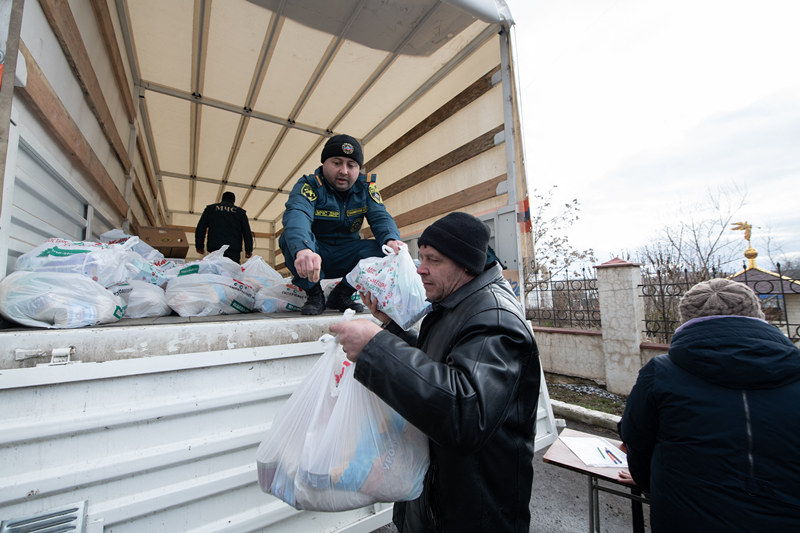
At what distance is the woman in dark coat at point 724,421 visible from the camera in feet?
3.51

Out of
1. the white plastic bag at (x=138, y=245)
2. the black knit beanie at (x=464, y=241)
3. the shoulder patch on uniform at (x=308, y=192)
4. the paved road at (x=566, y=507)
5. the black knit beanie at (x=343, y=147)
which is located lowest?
the paved road at (x=566, y=507)

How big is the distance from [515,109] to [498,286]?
7.01 ft

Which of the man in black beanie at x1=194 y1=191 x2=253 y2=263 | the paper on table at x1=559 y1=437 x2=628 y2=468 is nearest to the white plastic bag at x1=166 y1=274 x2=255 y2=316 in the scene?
the paper on table at x1=559 y1=437 x2=628 y2=468

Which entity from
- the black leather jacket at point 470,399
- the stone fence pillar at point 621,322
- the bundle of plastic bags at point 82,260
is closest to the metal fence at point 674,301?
the stone fence pillar at point 621,322

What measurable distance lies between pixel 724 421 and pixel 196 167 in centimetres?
639

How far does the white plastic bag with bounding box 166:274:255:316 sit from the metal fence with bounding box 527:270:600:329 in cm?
517

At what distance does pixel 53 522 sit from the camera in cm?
100

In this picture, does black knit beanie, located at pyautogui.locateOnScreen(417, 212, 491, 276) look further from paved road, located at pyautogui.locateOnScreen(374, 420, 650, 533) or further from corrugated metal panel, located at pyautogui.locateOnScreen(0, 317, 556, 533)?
paved road, located at pyautogui.locateOnScreen(374, 420, 650, 533)

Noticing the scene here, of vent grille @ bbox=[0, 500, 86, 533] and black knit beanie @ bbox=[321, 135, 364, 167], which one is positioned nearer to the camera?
vent grille @ bbox=[0, 500, 86, 533]

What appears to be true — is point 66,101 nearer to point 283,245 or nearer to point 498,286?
point 283,245

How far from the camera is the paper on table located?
1.58 meters

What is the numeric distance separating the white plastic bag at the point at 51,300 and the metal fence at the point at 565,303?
5.92 m

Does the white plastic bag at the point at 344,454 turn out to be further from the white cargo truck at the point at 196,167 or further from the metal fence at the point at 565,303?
the metal fence at the point at 565,303

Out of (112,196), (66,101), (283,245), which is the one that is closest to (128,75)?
(112,196)
